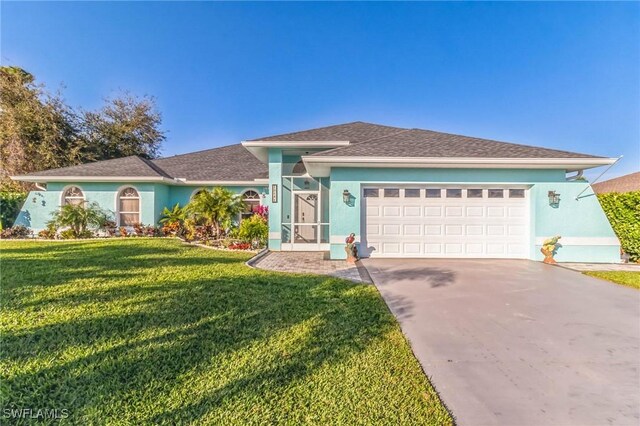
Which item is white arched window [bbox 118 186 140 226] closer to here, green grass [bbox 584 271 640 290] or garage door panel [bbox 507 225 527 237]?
garage door panel [bbox 507 225 527 237]

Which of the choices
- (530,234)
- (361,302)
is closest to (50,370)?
(361,302)

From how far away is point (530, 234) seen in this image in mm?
9359

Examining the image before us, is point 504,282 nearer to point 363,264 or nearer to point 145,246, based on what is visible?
point 363,264

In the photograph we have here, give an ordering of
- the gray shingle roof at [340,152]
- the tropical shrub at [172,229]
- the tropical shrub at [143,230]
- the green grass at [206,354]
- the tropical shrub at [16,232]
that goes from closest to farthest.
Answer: the green grass at [206,354] < the gray shingle roof at [340,152] < the tropical shrub at [16,232] < the tropical shrub at [143,230] < the tropical shrub at [172,229]

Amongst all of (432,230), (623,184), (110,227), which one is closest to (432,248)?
(432,230)

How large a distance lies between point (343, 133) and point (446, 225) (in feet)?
20.4

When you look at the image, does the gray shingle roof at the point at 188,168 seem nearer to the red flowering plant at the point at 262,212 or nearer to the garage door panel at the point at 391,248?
the red flowering plant at the point at 262,212

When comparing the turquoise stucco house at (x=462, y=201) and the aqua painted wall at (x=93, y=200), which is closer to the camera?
the turquoise stucco house at (x=462, y=201)

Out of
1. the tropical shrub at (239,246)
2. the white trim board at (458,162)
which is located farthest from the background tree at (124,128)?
the white trim board at (458,162)

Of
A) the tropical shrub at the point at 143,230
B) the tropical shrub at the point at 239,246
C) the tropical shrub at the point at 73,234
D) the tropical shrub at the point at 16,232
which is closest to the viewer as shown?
the tropical shrub at the point at 239,246

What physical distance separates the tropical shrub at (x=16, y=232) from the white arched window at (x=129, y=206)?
4.62 metres

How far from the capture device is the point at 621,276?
288 inches

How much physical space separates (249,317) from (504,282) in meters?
6.06

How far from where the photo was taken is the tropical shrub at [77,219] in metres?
13.1
